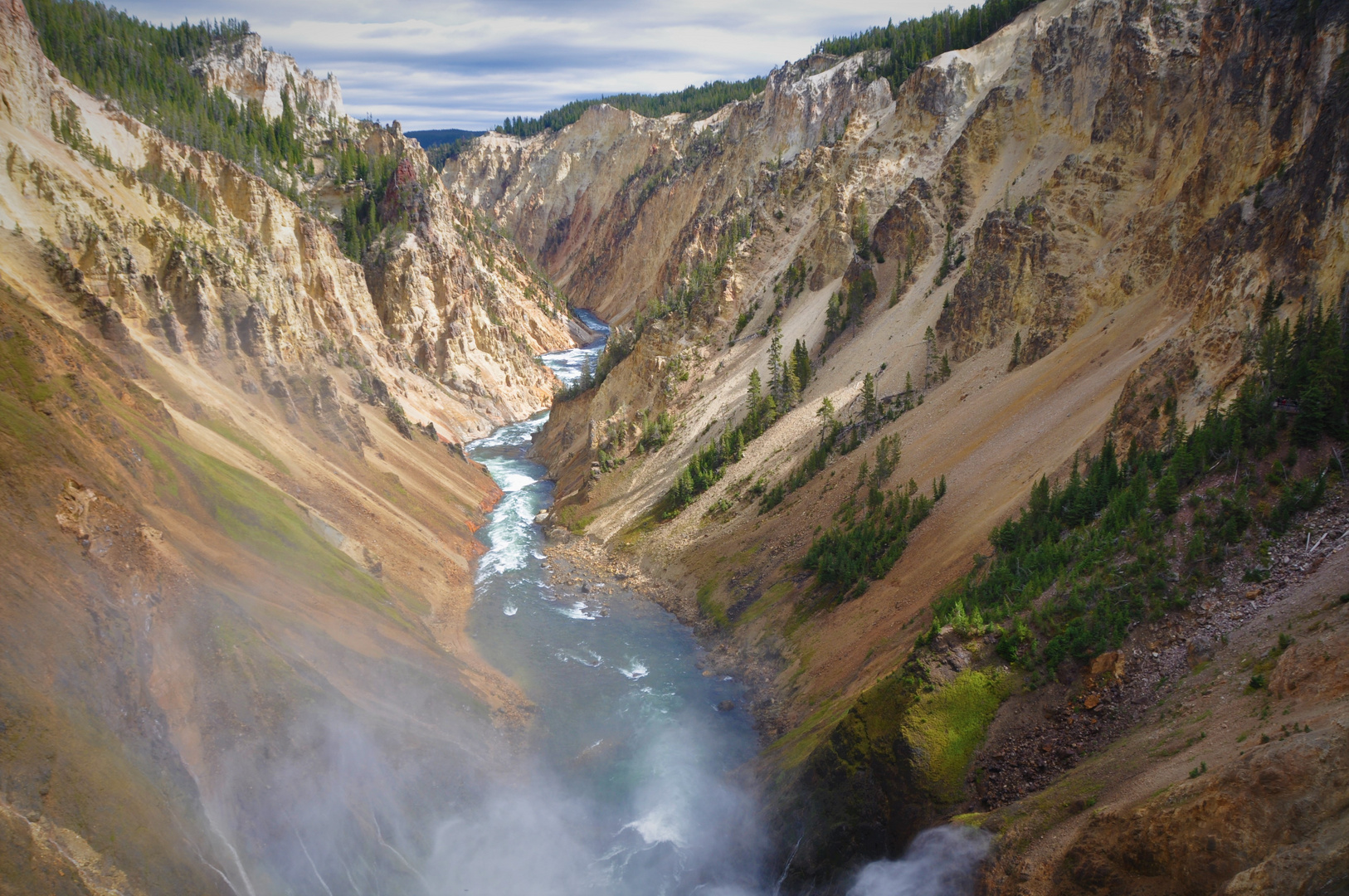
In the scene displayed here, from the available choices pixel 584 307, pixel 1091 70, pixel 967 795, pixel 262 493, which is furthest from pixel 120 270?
pixel 584 307

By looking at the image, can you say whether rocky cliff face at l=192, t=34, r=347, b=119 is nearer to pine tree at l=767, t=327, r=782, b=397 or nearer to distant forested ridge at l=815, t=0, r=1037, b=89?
distant forested ridge at l=815, t=0, r=1037, b=89

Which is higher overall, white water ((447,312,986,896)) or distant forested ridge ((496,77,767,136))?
distant forested ridge ((496,77,767,136))

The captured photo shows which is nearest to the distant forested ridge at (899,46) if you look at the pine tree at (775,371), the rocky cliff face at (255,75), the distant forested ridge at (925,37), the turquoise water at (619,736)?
the distant forested ridge at (925,37)

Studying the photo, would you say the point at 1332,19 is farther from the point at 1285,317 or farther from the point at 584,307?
the point at 584,307

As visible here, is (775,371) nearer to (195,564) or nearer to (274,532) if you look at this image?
(274,532)

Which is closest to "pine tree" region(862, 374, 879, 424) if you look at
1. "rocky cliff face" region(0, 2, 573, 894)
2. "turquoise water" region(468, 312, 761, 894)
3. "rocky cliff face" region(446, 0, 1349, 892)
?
"rocky cliff face" region(446, 0, 1349, 892)

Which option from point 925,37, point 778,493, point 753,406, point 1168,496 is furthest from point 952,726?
point 925,37

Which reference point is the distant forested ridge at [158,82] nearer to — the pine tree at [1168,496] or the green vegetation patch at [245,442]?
the green vegetation patch at [245,442]
